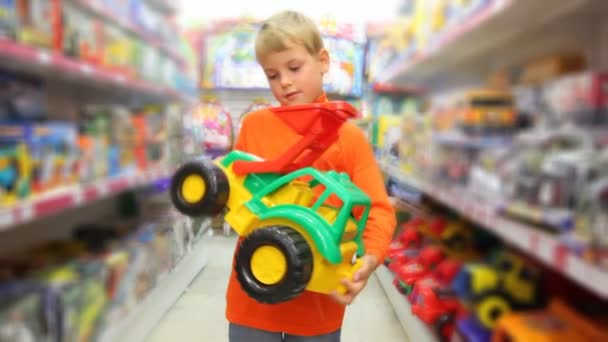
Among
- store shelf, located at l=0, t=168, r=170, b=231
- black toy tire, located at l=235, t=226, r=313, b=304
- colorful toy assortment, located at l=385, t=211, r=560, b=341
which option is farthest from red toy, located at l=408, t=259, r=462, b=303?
store shelf, located at l=0, t=168, r=170, b=231

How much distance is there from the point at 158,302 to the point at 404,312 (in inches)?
21.7

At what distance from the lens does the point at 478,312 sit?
663mm

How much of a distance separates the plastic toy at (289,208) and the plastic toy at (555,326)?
0.23 meters

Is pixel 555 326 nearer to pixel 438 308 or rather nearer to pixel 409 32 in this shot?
pixel 438 308

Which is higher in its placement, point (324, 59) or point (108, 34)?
point (108, 34)

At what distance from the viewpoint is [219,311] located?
2.96ft

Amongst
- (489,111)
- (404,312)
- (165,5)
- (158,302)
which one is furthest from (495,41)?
(158,302)

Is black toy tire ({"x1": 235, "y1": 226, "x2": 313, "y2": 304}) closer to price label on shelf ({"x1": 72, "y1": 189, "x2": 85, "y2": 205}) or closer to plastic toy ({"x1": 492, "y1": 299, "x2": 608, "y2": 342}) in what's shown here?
plastic toy ({"x1": 492, "y1": 299, "x2": 608, "y2": 342})

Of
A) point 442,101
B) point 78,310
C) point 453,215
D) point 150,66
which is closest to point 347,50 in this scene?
point 442,101

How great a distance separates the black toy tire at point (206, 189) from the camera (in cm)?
52

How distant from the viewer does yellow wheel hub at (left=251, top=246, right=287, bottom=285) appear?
482 mm

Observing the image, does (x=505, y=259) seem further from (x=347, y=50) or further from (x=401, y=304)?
(x=347, y=50)

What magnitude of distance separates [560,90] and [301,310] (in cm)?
43

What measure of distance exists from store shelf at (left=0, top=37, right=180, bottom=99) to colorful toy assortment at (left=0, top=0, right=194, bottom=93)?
19mm
